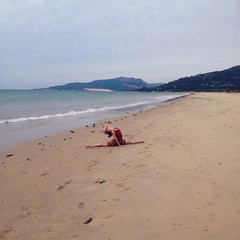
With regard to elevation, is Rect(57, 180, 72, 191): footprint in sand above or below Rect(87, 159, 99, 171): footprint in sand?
above

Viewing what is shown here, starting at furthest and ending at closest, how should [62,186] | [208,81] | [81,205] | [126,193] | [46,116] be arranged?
1. [208,81]
2. [46,116]
3. [62,186]
4. [126,193]
5. [81,205]

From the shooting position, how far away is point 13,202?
5.12 metres

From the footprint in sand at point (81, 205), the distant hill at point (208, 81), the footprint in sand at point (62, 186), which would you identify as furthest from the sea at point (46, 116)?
the distant hill at point (208, 81)

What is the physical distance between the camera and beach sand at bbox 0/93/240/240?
389cm

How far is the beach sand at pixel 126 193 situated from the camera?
389cm

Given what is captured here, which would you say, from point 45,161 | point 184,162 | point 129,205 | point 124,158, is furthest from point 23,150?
point 129,205

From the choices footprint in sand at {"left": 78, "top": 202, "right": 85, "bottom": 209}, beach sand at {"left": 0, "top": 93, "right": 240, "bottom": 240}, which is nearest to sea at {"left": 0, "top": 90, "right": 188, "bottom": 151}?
beach sand at {"left": 0, "top": 93, "right": 240, "bottom": 240}

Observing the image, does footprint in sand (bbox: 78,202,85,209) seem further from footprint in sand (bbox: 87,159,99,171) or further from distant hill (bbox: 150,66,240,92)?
distant hill (bbox: 150,66,240,92)

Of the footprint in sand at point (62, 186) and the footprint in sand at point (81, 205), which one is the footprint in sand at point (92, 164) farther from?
the footprint in sand at point (81, 205)

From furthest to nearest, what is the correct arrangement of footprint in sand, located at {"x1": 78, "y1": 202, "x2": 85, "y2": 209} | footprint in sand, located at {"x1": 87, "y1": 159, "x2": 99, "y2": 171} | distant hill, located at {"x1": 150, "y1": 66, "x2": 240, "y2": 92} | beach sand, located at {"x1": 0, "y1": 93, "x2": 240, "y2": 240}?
distant hill, located at {"x1": 150, "y1": 66, "x2": 240, "y2": 92} < footprint in sand, located at {"x1": 87, "y1": 159, "x2": 99, "y2": 171} < footprint in sand, located at {"x1": 78, "y1": 202, "x2": 85, "y2": 209} < beach sand, located at {"x1": 0, "y1": 93, "x2": 240, "y2": 240}

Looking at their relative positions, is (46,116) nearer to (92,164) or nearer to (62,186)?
(92,164)

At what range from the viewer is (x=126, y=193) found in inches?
197

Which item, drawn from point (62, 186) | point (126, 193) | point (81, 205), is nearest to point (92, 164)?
point (62, 186)

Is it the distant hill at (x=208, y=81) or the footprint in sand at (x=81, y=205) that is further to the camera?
the distant hill at (x=208, y=81)
